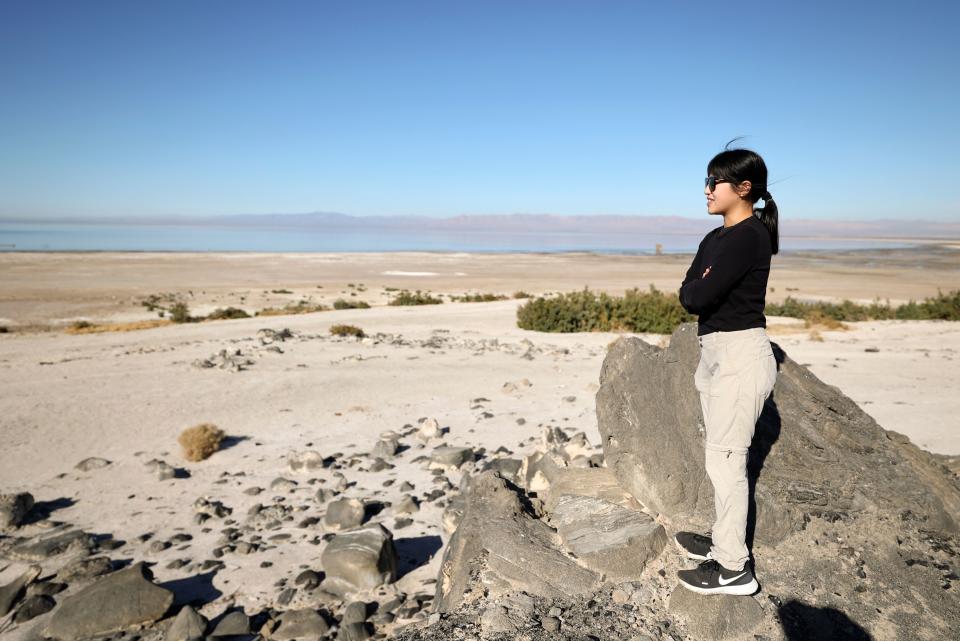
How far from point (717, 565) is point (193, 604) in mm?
3844

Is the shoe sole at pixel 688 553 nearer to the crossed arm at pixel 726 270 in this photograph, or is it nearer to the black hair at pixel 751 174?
the crossed arm at pixel 726 270

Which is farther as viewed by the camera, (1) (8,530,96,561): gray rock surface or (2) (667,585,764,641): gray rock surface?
(1) (8,530,96,561): gray rock surface

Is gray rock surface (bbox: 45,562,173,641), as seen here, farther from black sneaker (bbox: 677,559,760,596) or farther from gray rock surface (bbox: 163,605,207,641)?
Result: black sneaker (bbox: 677,559,760,596)

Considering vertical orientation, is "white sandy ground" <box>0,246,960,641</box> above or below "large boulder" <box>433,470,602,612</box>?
below

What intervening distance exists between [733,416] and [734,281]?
0.74m

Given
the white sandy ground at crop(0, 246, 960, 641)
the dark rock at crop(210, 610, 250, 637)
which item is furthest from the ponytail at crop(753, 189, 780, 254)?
the dark rock at crop(210, 610, 250, 637)

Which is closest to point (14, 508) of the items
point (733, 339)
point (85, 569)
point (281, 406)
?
point (85, 569)

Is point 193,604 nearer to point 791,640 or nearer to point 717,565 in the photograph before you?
point 717,565

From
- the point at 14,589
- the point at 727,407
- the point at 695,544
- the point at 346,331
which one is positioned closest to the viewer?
the point at 727,407

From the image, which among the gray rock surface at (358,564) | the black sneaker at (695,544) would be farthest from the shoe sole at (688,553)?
the gray rock surface at (358,564)

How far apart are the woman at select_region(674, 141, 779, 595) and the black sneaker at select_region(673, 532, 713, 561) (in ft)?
0.71

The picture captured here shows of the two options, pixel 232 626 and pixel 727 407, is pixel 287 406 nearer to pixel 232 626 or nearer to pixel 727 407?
pixel 232 626

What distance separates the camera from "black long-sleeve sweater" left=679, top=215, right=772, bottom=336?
328 centimetres

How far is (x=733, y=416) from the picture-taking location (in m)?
3.37
